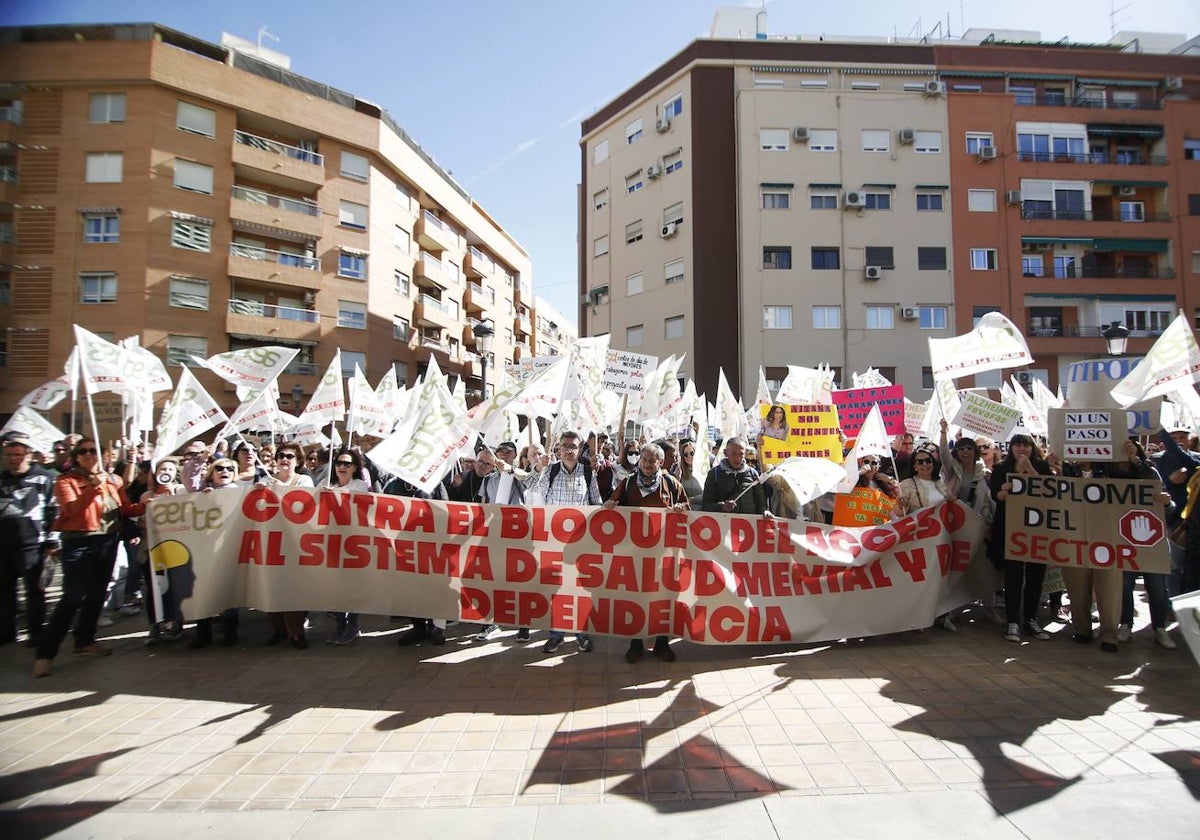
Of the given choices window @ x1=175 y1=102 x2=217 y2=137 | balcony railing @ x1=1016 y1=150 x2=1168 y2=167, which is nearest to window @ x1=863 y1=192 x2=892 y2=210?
balcony railing @ x1=1016 y1=150 x2=1168 y2=167

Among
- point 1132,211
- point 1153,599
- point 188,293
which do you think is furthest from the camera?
point 1132,211

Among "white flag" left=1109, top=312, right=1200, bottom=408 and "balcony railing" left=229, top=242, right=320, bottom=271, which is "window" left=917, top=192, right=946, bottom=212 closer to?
Answer: "white flag" left=1109, top=312, right=1200, bottom=408

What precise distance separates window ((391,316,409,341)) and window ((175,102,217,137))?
38.4 ft

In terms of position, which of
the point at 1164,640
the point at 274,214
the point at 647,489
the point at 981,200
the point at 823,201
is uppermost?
the point at 981,200

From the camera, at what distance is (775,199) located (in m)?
30.2

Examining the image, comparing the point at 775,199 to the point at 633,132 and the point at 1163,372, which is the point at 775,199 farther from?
the point at 1163,372

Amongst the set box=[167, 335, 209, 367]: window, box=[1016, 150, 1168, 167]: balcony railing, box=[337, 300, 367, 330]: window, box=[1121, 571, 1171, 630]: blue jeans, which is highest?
box=[1016, 150, 1168, 167]: balcony railing

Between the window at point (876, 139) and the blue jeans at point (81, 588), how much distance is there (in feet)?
112

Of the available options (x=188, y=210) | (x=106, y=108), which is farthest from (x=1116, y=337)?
(x=106, y=108)

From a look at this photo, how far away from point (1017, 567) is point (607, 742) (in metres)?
4.63

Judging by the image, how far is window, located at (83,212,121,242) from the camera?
26094 mm

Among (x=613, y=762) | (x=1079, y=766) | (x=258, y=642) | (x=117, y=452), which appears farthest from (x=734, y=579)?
(x=117, y=452)

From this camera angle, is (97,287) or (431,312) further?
(431,312)

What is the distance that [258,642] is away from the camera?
5797mm
